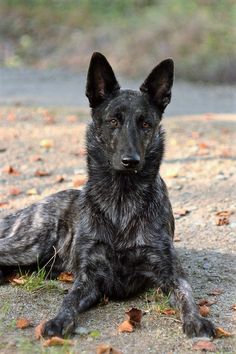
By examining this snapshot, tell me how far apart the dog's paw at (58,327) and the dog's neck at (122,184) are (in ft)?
3.67

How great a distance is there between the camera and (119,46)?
20.0 m

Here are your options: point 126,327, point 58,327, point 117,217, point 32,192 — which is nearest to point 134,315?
point 126,327

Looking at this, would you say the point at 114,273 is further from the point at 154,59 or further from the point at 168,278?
the point at 154,59

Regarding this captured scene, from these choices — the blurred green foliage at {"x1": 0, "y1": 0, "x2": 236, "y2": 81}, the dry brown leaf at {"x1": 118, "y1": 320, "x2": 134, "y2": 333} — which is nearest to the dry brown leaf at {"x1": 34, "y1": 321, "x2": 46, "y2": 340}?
the dry brown leaf at {"x1": 118, "y1": 320, "x2": 134, "y2": 333}

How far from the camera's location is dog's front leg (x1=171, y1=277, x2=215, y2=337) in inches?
194

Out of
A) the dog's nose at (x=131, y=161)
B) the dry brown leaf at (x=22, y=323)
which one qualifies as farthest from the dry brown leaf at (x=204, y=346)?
the dog's nose at (x=131, y=161)

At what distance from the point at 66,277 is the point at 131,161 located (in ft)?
4.23

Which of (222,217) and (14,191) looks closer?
(222,217)

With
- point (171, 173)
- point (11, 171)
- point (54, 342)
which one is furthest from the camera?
point (11, 171)

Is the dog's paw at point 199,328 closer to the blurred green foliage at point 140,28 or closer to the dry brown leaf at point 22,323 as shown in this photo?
the dry brown leaf at point 22,323

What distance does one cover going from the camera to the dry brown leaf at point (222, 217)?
7.58 metres

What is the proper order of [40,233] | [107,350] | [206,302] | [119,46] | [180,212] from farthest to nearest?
[119,46]
[180,212]
[40,233]
[206,302]
[107,350]

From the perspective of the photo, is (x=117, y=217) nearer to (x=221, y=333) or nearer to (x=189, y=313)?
(x=189, y=313)

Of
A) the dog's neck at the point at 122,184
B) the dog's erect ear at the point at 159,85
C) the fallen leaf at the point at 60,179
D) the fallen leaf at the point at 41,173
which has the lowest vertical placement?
the fallen leaf at the point at 60,179
